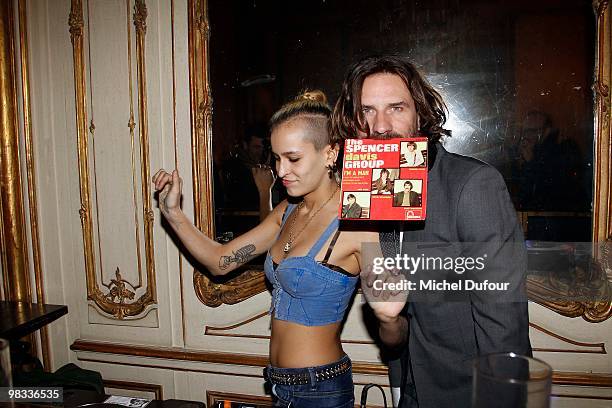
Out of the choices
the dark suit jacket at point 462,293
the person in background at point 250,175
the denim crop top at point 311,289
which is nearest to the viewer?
the dark suit jacket at point 462,293

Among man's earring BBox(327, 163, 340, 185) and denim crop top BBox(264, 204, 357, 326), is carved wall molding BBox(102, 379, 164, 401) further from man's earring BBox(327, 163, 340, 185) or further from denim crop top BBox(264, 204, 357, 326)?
man's earring BBox(327, 163, 340, 185)

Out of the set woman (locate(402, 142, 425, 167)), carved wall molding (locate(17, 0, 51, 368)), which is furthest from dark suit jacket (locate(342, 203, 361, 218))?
carved wall molding (locate(17, 0, 51, 368))

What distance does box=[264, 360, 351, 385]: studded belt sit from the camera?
1.72m

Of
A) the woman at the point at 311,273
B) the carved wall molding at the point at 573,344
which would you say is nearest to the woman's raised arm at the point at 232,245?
the woman at the point at 311,273

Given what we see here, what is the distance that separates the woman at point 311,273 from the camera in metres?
1.71

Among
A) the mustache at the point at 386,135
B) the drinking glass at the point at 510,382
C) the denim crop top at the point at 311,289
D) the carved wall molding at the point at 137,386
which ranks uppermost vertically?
the mustache at the point at 386,135

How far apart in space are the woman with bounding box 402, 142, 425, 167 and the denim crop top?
1.75ft

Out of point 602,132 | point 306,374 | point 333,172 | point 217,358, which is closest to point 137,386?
point 217,358

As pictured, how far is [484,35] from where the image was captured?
214cm

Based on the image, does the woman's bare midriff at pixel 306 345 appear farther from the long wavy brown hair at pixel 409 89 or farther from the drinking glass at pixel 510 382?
the drinking glass at pixel 510 382

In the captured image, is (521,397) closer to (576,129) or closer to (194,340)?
(576,129)

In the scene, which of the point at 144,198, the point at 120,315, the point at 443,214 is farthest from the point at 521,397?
the point at 120,315

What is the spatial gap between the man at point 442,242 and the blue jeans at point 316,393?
0.97 ft

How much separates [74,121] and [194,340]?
142 centimetres
